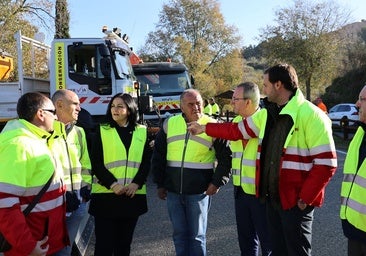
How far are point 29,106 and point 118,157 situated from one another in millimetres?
1181

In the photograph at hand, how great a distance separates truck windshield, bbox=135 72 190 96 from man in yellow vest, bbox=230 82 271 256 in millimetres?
8352

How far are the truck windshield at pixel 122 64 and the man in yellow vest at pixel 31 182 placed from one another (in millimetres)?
6217

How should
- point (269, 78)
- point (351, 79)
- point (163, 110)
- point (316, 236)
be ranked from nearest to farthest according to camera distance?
point (269, 78) → point (316, 236) → point (163, 110) → point (351, 79)

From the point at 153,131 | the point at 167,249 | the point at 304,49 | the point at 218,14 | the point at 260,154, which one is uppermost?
the point at 218,14

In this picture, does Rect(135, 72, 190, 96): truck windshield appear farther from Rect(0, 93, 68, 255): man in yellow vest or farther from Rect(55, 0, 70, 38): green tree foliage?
Rect(0, 93, 68, 255): man in yellow vest

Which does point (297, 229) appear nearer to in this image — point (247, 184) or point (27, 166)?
point (247, 184)

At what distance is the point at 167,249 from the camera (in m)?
4.76

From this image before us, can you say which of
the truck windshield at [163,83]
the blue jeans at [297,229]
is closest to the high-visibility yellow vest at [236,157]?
the blue jeans at [297,229]

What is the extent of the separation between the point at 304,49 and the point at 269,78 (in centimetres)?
3542

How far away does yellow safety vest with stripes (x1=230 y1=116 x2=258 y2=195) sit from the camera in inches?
140

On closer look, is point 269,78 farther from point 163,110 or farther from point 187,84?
point 187,84

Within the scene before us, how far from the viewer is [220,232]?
532cm

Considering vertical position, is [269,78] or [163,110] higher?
[269,78]

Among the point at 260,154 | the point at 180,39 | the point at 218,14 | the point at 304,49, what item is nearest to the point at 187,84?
the point at 260,154
